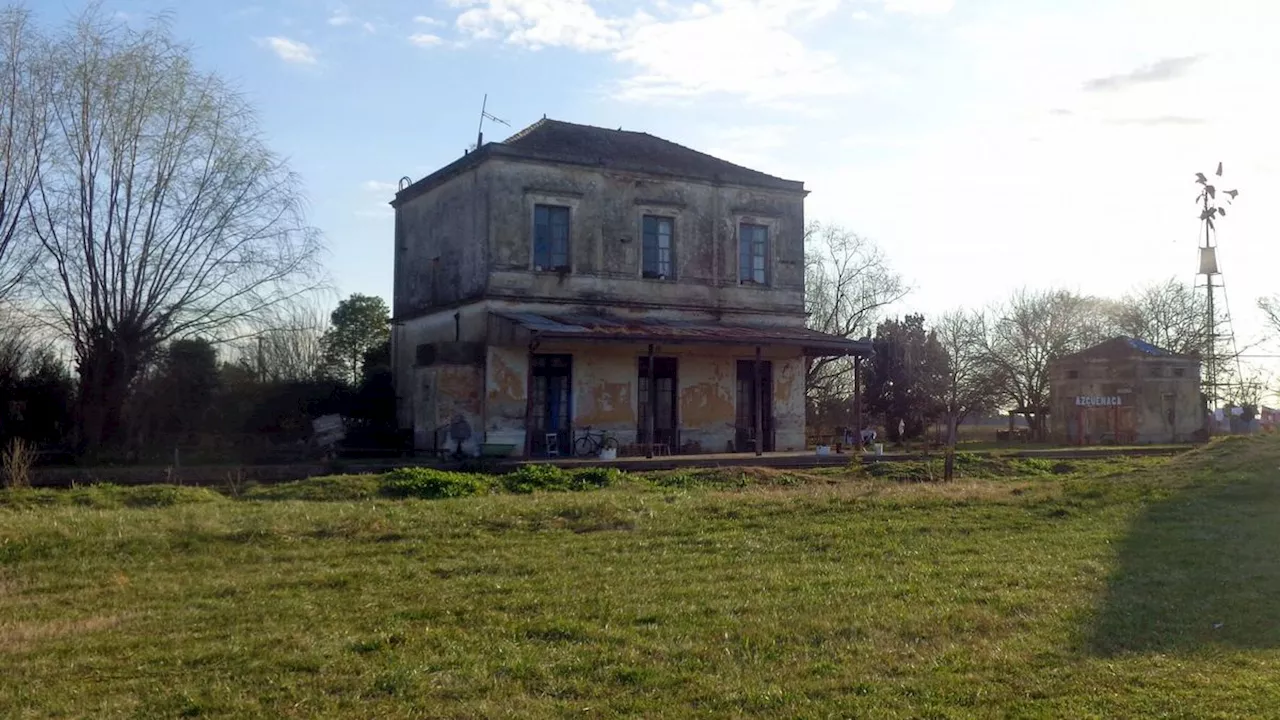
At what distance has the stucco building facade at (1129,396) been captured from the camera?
1492 inches

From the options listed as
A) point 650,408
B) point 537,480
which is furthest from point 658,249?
point 537,480

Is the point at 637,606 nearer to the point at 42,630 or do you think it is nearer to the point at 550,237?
the point at 42,630

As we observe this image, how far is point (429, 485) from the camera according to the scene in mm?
16078

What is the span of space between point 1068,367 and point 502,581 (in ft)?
115

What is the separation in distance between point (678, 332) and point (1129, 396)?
20091 millimetres

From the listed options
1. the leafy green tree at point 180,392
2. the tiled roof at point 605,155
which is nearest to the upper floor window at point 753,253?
the tiled roof at point 605,155

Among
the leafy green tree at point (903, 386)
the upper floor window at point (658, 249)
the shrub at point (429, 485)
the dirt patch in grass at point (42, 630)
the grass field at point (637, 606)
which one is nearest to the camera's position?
the grass field at point (637, 606)

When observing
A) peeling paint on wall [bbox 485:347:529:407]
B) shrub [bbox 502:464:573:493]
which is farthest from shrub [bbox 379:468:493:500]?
peeling paint on wall [bbox 485:347:529:407]

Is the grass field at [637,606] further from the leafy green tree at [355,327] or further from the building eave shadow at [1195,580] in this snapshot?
the leafy green tree at [355,327]

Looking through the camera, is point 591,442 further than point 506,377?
Yes

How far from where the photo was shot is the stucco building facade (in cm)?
3791

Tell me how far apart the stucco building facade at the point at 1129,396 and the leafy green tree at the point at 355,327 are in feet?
78.0

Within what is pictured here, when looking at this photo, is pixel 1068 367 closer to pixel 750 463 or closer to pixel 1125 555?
pixel 750 463

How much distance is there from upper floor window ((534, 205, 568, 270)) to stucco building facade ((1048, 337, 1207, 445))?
1940 centimetres
